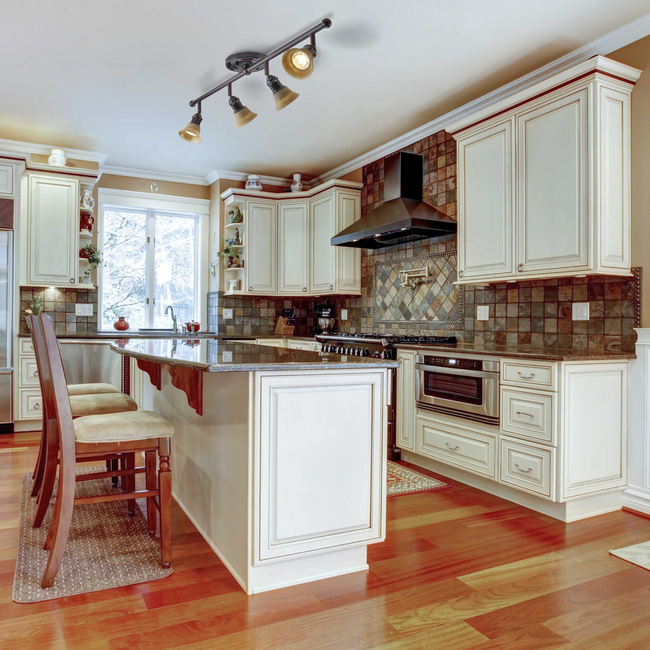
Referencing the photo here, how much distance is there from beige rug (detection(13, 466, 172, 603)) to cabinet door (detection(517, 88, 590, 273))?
2.48 meters

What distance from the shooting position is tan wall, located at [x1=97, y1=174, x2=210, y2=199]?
5.58 metres

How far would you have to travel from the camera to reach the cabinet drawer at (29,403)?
4641 millimetres

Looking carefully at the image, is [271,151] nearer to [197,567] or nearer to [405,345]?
[405,345]

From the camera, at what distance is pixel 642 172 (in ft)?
9.32

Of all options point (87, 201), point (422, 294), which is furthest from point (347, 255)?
point (87, 201)

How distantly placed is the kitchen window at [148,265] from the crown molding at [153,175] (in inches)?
13.3

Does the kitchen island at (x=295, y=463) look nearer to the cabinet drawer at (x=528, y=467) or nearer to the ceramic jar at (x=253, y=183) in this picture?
the cabinet drawer at (x=528, y=467)

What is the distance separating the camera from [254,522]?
189 cm

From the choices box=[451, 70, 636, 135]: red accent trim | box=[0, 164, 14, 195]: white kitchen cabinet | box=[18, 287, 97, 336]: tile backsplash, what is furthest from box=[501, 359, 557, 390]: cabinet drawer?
box=[0, 164, 14, 195]: white kitchen cabinet

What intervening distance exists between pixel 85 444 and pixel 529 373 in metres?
2.13

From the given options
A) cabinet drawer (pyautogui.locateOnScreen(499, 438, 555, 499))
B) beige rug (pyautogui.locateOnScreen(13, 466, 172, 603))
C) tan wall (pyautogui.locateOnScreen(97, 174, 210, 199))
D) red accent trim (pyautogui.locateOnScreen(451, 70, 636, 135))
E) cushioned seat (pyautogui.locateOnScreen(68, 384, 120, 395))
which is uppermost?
tan wall (pyautogui.locateOnScreen(97, 174, 210, 199))

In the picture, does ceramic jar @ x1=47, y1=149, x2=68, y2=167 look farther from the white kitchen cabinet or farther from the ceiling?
the white kitchen cabinet

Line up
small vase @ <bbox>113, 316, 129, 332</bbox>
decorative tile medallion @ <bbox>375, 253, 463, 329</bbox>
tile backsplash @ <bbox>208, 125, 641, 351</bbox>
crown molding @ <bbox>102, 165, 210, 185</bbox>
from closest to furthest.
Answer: tile backsplash @ <bbox>208, 125, 641, 351</bbox>, decorative tile medallion @ <bbox>375, 253, 463, 329</bbox>, small vase @ <bbox>113, 316, 129, 332</bbox>, crown molding @ <bbox>102, 165, 210, 185</bbox>

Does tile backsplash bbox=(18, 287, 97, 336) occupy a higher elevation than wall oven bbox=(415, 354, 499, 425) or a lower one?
higher
